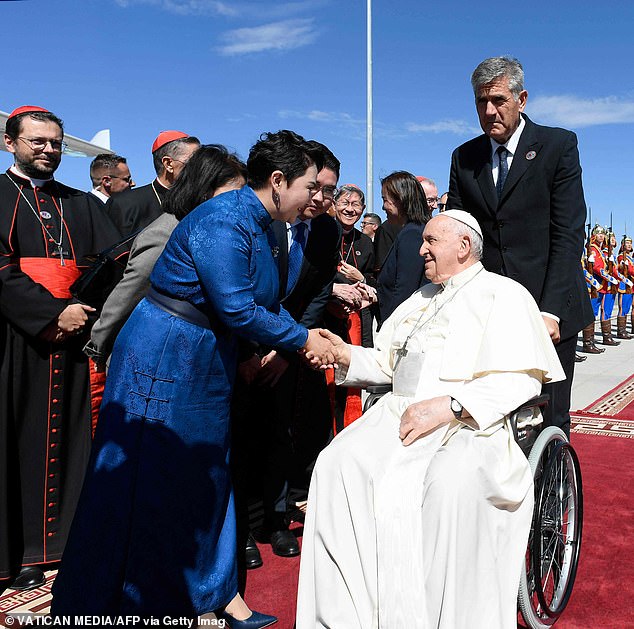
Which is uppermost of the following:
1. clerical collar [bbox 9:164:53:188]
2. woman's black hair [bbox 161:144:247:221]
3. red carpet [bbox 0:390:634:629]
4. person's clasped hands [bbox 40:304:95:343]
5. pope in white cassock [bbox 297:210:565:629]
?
clerical collar [bbox 9:164:53:188]

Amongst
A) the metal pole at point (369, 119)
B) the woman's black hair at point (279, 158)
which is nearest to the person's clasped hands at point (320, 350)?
the woman's black hair at point (279, 158)

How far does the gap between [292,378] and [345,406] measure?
865 mm

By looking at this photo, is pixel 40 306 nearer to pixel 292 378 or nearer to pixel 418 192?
pixel 292 378

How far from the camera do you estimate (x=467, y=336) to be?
9.18 ft

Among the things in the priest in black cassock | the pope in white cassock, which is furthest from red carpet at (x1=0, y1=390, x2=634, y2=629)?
the pope in white cassock

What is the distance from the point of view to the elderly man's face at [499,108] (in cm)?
303

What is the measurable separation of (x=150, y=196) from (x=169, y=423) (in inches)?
65.7

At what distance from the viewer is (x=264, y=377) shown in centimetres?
320

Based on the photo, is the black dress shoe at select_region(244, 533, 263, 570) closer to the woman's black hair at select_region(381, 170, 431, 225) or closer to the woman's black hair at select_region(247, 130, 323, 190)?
the woman's black hair at select_region(247, 130, 323, 190)

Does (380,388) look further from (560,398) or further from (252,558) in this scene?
(252,558)

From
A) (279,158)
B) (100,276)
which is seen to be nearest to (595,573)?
(279,158)

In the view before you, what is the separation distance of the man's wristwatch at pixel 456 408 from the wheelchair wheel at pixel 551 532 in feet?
1.07

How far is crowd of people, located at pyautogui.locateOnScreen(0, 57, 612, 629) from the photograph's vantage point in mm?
2355

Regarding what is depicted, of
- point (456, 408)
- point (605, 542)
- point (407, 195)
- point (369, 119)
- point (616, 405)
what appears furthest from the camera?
point (369, 119)
